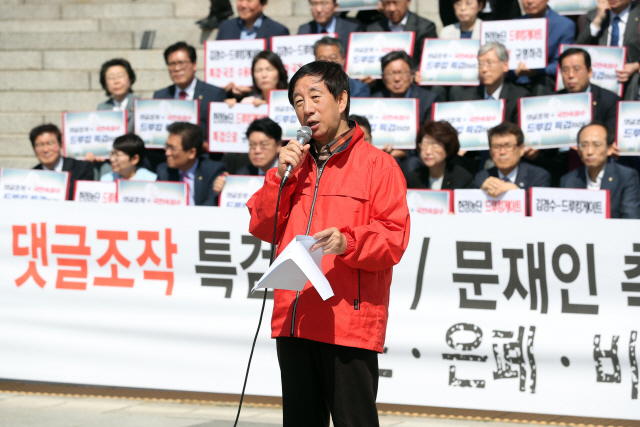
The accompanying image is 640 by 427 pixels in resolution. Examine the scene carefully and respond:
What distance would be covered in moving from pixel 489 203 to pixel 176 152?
2.75 metres

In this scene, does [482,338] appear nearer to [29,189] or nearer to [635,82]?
[635,82]

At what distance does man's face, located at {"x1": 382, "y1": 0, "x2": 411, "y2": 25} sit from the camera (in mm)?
7391

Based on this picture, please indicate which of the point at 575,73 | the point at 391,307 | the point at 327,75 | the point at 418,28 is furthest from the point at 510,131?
the point at 327,75

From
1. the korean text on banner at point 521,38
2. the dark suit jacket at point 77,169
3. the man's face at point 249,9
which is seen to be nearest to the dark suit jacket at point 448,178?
the korean text on banner at point 521,38

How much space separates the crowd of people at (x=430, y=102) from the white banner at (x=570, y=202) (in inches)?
11.4

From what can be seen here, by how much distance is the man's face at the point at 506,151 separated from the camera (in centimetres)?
587

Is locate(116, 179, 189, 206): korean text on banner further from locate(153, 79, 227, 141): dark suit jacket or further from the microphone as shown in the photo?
the microphone

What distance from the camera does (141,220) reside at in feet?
17.1

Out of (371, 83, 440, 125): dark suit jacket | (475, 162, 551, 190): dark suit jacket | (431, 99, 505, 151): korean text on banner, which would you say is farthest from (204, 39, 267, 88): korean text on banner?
(475, 162, 551, 190): dark suit jacket

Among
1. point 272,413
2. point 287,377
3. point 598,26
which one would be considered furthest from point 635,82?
point 287,377

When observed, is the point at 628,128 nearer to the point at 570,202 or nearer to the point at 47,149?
the point at 570,202

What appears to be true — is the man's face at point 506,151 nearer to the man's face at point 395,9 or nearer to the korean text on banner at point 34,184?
the man's face at point 395,9

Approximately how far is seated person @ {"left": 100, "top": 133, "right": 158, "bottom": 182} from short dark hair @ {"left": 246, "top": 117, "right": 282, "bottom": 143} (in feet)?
A: 3.64

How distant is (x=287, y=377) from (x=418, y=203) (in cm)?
285
